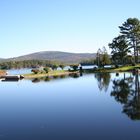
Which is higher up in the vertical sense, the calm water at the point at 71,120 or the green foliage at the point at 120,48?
the green foliage at the point at 120,48

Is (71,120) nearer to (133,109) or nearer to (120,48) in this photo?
(133,109)

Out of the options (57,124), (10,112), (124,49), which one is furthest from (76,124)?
(124,49)

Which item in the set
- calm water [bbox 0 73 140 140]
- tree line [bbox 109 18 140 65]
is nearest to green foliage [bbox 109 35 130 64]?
tree line [bbox 109 18 140 65]

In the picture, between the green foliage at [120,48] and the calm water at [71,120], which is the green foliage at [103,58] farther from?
the calm water at [71,120]

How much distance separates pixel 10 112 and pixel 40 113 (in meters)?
2.51

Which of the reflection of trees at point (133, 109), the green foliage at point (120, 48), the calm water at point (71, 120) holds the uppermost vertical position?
the green foliage at point (120, 48)

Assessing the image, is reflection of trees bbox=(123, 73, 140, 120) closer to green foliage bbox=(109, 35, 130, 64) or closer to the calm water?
the calm water

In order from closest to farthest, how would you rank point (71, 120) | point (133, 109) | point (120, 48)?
point (71, 120)
point (133, 109)
point (120, 48)

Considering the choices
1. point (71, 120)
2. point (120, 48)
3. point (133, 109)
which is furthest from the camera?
point (120, 48)

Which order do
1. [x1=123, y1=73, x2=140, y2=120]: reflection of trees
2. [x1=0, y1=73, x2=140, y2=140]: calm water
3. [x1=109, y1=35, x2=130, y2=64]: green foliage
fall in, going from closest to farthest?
[x1=0, y1=73, x2=140, y2=140]: calm water < [x1=123, y1=73, x2=140, y2=120]: reflection of trees < [x1=109, y1=35, x2=130, y2=64]: green foliage

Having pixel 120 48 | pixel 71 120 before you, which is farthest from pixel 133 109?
pixel 120 48

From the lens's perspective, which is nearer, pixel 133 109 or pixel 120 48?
pixel 133 109

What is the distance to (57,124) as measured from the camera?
55.7ft

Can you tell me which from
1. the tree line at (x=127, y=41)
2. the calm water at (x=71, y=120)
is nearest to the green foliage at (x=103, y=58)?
the tree line at (x=127, y=41)
